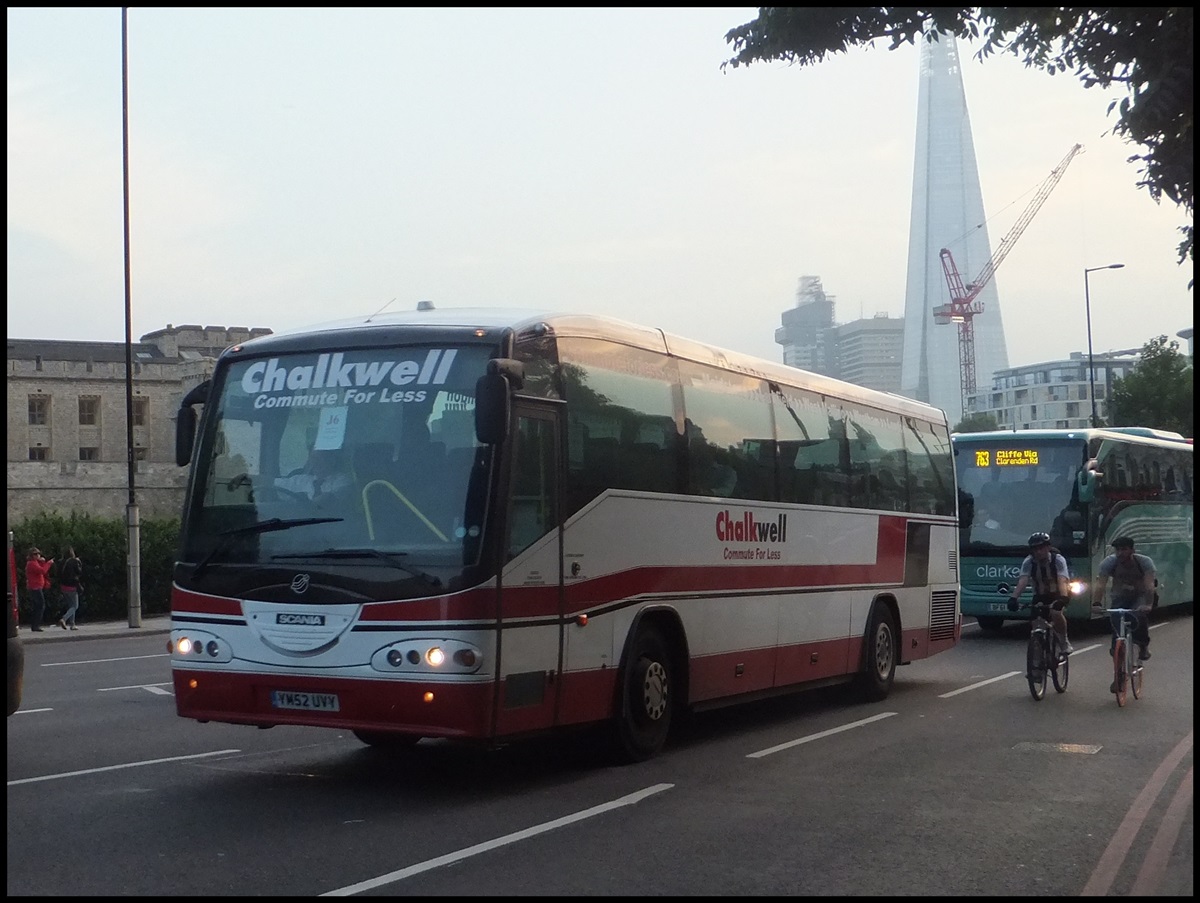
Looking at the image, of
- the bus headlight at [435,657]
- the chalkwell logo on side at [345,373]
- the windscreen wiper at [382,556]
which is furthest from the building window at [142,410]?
Answer: the bus headlight at [435,657]

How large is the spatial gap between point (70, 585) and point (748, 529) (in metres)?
22.4

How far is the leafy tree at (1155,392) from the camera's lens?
6344 cm

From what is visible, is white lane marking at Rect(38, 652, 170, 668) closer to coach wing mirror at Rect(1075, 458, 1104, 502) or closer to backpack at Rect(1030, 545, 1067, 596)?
backpack at Rect(1030, 545, 1067, 596)

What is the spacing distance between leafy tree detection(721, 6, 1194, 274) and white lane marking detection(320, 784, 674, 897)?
4646 mm

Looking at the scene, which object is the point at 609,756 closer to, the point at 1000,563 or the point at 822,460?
the point at 822,460

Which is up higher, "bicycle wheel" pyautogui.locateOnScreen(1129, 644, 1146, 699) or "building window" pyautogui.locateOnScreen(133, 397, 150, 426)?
"building window" pyautogui.locateOnScreen(133, 397, 150, 426)

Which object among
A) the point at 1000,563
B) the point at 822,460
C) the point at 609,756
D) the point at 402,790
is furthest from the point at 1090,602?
the point at 402,790

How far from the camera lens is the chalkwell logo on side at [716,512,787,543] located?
1229 centimetres

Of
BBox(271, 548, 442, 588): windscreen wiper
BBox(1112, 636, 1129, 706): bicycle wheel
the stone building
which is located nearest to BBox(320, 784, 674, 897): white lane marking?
BBox(271, 548, 442, 588): windscreen wiper

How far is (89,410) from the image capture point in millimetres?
98125

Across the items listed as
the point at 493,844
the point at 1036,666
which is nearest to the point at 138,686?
the point at 1036,666

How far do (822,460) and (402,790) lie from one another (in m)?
6.40

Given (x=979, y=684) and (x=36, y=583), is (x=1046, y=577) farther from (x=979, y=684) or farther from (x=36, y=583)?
(x=36, y=583)

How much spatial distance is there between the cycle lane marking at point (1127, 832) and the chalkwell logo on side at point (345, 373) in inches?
191
